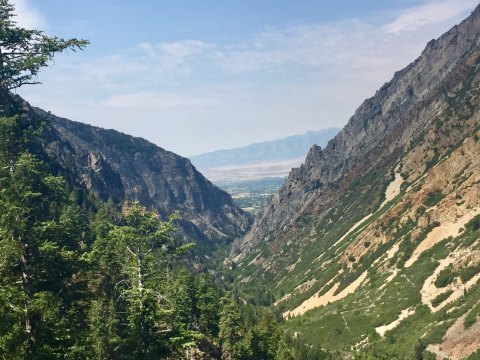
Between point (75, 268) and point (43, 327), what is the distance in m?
5.76

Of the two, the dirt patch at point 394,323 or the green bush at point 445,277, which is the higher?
the green bush at point 445,277

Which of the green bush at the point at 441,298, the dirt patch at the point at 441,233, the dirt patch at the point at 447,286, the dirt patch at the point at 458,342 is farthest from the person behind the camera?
the dirt patch at the point at 441,233

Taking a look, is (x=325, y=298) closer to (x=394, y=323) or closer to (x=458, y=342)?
(x=394, y=323)

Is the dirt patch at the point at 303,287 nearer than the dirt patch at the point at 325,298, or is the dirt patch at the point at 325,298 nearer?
the dirt patch at the point at 325,298

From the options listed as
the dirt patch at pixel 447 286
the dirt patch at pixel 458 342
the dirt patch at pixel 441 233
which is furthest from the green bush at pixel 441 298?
the dirt patch at pixel 441 233

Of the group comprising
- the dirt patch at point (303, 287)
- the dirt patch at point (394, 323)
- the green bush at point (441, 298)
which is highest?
the green bush at point (441, 298)

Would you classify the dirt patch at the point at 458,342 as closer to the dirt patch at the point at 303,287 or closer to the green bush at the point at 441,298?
the green bush at the point at 441,298

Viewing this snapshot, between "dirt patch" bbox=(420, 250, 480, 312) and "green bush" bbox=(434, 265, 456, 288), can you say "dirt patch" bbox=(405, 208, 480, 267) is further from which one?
"green bush" bbox=(434, 265, 456, 288)

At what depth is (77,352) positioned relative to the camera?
23703mm

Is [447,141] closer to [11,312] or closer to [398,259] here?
[398,259]

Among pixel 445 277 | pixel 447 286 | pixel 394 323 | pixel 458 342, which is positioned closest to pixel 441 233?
pixel 445 277

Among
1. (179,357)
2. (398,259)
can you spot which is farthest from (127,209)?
(398,259)

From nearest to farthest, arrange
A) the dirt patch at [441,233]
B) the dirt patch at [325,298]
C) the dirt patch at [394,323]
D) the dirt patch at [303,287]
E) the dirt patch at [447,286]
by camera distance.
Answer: the dirt patch at [447,286] < the dirt patch at [394,323] < the dirt patch at [441,233] < the dirt patch at [325,298] < the dirt patch at [303,287]

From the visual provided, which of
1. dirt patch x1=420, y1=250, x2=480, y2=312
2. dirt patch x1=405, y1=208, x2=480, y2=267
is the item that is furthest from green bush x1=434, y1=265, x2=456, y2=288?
dirt patch x1=405, y1=208, x2=480, y2=267
